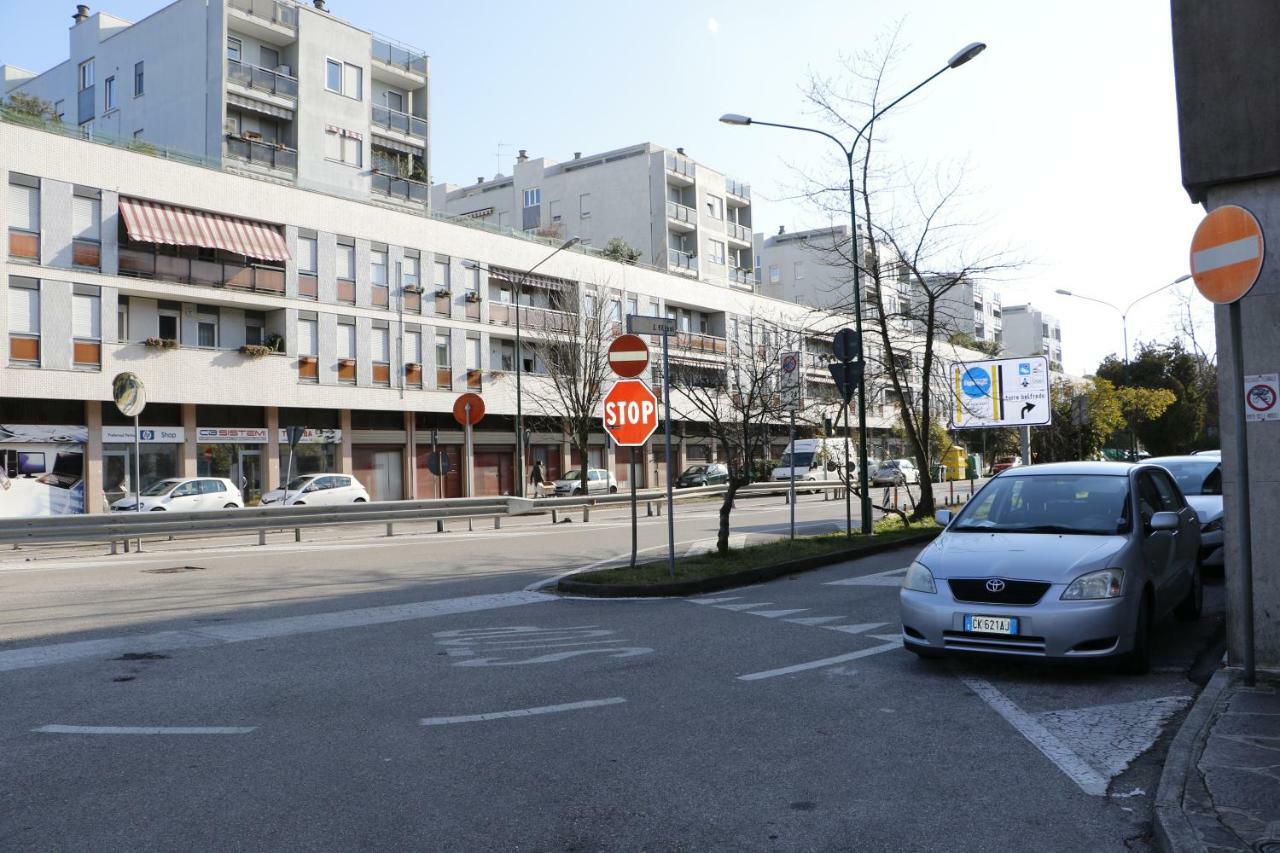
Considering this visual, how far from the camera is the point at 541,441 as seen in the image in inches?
1882

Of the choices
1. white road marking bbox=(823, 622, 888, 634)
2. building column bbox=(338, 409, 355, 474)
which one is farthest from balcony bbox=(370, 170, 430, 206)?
white road marking bbox=(823, 622, 888, 634)

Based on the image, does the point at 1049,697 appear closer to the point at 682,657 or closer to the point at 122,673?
the point at 682,657

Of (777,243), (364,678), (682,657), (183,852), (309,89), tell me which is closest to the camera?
(183,852)

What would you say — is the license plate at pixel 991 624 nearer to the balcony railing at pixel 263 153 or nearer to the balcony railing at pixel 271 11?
the balcony railing at pixel 263 153

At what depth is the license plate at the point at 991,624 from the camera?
6691 millimetres

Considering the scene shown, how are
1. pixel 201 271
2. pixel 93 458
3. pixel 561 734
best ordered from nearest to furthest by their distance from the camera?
1. pixel 561 734
2. pixel 93 458
3. pixel 201 271

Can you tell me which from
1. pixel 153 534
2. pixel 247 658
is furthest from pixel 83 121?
pixel 247 658

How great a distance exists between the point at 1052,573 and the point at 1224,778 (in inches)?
92.5

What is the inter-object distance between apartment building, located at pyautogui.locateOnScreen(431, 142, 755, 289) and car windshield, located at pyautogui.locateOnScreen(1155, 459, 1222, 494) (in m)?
43.5

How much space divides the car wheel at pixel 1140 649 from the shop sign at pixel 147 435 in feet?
103

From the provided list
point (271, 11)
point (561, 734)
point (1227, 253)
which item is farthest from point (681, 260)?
point (561, 734)

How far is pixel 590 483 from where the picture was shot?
4328 cm

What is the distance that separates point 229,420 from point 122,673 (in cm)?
2934

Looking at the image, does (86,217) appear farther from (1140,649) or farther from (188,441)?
(1140,649)
